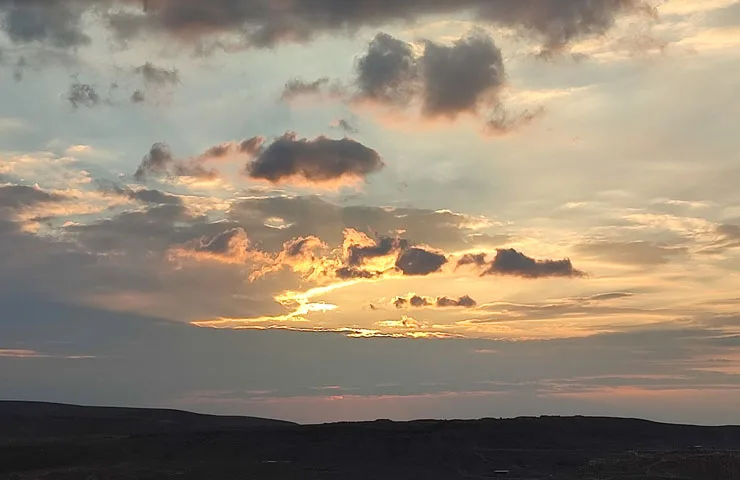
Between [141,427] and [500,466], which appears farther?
[141,427]

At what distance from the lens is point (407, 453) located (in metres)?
94.4

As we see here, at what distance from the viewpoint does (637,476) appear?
245 ft

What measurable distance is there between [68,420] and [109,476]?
237 feet

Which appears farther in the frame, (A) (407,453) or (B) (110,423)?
(B) (110,423)

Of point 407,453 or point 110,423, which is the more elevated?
point 110,423

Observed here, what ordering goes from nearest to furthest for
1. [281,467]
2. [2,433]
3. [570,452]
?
[281,467] → [570,452] → [2,433]

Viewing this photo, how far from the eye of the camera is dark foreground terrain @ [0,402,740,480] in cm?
7975

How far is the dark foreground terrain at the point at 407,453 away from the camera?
79.8m

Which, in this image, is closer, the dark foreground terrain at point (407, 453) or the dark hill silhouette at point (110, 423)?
the dark foreground terrain at point (407, 453)

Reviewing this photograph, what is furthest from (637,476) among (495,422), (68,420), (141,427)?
(68,420)

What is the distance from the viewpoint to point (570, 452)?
101062mm

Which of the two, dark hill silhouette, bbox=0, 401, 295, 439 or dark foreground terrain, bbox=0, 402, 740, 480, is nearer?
dark foreground terrain, bbox=0, 402, 740, 480

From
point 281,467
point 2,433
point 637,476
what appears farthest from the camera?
point 2,433

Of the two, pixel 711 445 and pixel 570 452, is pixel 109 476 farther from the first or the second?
pixel 711 445
